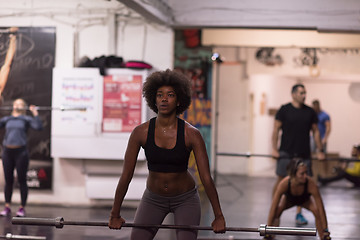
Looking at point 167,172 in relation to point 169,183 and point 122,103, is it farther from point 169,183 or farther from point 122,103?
point 122,103

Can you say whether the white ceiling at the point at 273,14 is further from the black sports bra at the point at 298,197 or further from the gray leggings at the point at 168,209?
the gray leggings at the point at 168,209

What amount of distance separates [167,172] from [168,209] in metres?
0.24

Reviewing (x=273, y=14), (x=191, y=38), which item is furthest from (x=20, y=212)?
(x=191, y=38)

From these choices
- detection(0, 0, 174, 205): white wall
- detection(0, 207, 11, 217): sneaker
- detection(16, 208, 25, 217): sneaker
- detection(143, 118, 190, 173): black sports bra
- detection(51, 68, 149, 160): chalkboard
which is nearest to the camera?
detection(143, 118, 190, 173): black sports bra

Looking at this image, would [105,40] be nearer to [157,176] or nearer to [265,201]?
[265,201]

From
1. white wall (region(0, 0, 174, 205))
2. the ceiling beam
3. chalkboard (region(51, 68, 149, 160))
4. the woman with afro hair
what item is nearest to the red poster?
chalkboard (region(51, 68, 149, 160))

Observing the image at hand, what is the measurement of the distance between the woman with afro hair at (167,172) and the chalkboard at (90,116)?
403 cm

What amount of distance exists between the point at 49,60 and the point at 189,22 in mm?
1889

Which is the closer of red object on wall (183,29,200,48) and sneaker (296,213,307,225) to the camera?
sneaker (296,213,307,225)

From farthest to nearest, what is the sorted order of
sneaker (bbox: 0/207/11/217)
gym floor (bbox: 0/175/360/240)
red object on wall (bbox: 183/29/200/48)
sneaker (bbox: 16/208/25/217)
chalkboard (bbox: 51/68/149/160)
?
1. red object on wall (bbox: 183/29/200/48)
2. chalkboard (bbox: 51/68/149/160)
3. sneaker (bbox: 0/207/11/217)
4. sneaker (bbox: 16/208/25/217)
5. gym floor (bbox: 0/175/360/240)

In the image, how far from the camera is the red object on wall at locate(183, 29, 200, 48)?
10.1 m

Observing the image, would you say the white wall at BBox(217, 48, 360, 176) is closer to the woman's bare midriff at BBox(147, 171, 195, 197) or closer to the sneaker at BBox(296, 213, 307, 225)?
the sneaker at BBox(296, 213, 307, 225)

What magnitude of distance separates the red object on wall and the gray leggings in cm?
647

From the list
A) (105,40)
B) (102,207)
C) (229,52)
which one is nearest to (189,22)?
(105,40)
